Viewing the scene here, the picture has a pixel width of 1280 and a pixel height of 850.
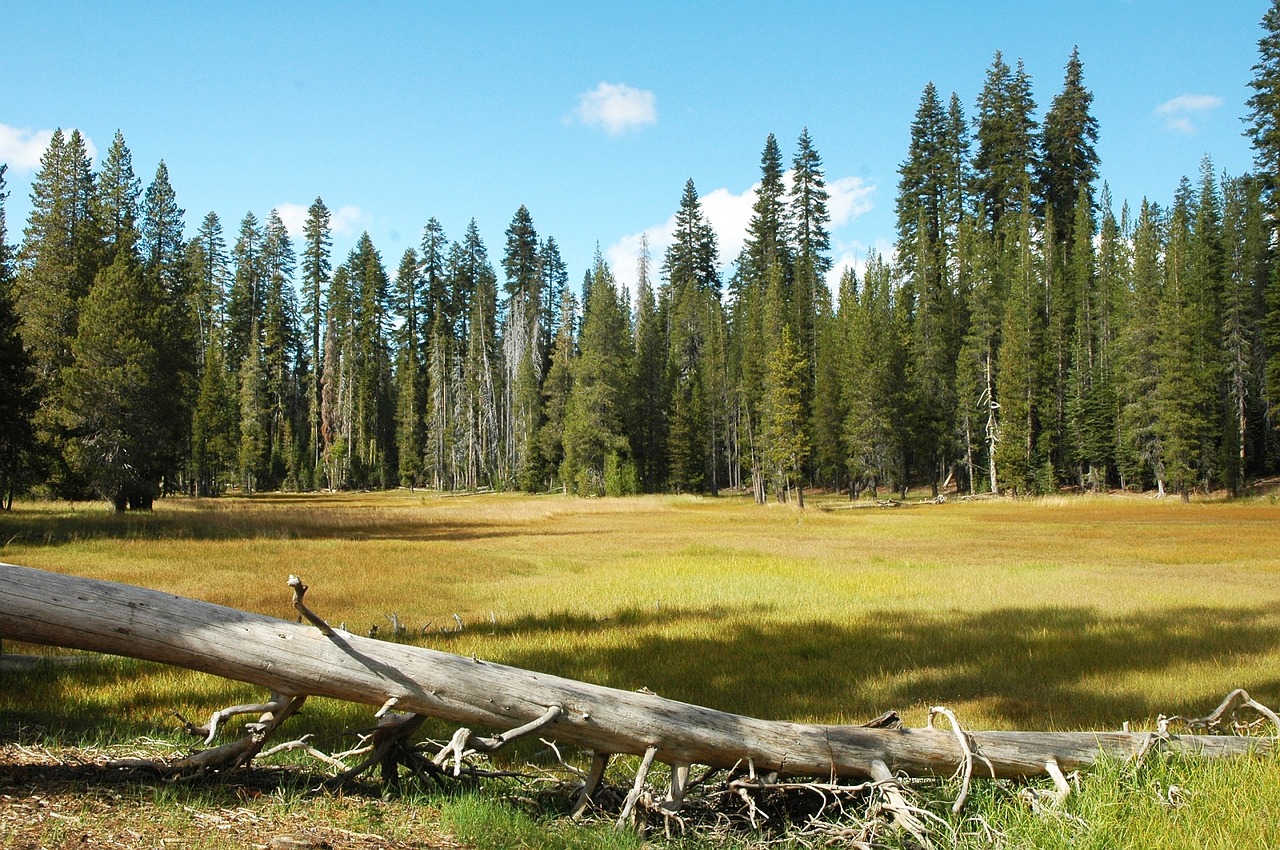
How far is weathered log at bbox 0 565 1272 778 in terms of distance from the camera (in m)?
4.79

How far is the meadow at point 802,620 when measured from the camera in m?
6.43

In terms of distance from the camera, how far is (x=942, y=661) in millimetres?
10570

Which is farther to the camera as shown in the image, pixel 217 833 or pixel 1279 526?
pixel 1279 526

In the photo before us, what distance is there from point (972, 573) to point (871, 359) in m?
45.0

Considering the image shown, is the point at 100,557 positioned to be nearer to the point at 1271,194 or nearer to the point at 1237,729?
the point at 1237,729

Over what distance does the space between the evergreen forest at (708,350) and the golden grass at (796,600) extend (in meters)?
7.97

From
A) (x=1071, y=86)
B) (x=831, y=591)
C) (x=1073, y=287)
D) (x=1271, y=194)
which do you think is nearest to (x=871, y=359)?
(x=1073, y=287)

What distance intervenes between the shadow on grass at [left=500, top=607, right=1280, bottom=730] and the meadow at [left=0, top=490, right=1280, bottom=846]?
5 cm

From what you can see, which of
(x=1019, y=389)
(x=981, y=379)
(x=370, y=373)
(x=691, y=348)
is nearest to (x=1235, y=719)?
(x=1019, y=389)

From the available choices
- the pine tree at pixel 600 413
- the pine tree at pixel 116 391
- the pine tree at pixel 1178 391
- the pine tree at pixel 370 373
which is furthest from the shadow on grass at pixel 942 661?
the pine tree at pixel 370 373

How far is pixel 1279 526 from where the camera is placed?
31562 mm

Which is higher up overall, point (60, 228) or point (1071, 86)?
point (1071, 86)

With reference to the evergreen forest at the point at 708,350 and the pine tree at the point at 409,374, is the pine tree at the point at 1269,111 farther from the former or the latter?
the pine tree at the point at 409,374

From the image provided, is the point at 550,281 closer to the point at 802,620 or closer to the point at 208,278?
the point at 208,278
